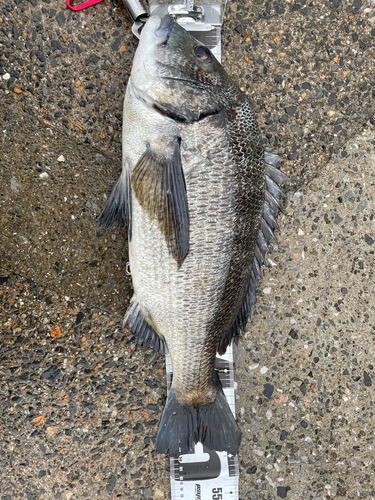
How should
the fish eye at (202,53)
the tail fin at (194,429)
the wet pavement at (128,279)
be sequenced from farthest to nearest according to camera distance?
the wet pavement at (128,279) < the tail fin at (194,429) < the fish eye at (202,53)

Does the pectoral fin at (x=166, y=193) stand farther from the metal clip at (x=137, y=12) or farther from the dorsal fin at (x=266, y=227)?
the metal clip at (x=137, y=12)

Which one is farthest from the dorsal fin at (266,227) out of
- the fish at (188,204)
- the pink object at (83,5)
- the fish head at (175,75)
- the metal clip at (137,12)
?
the pink object at (83,5)

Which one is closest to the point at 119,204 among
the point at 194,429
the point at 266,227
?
the point at 266,227

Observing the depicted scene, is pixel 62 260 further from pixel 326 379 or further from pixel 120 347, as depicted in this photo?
pixel 326 379

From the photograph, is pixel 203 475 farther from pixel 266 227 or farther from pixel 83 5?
pixel 83 5

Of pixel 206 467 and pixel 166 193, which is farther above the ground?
pixel 166 193

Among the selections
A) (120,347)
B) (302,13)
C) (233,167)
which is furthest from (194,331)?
(302,13)
